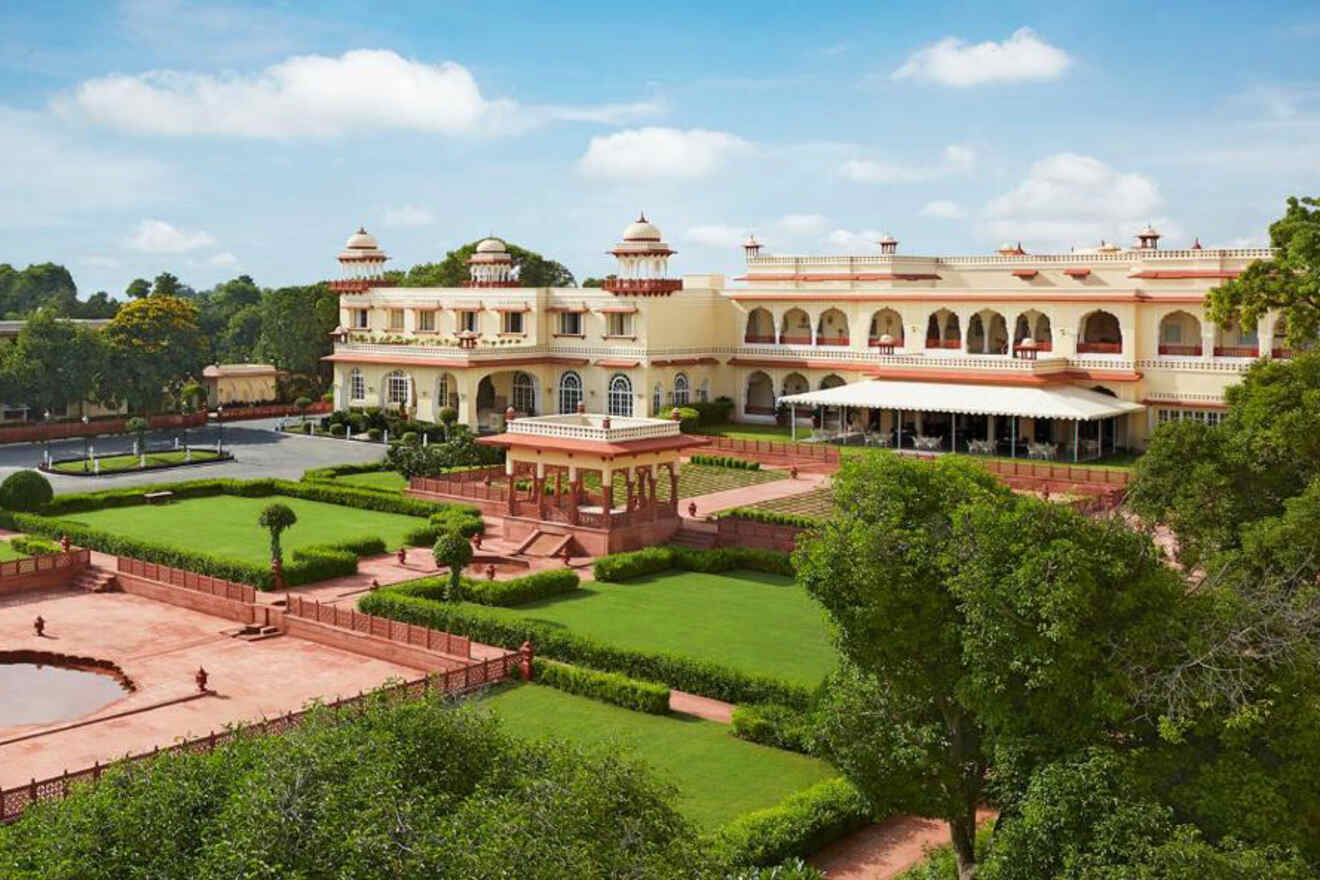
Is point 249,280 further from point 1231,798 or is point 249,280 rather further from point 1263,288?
point 1231,798

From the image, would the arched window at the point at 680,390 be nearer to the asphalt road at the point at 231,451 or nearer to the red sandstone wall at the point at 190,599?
the asphalt road at the point at 231,451

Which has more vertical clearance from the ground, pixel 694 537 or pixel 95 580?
pixel 694 537

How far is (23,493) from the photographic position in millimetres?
38438

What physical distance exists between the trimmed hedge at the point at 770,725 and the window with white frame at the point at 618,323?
37.4m

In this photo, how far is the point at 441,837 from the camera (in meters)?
11.1

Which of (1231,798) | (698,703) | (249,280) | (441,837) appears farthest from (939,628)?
(249,280)

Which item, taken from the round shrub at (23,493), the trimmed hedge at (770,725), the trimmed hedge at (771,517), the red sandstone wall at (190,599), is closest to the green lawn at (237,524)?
the round shrub at (23,493)

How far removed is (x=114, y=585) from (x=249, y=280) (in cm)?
9561

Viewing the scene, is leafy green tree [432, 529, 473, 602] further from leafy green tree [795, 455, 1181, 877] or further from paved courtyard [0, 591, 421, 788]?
leafy green tree [795, 455, 1181, 877]

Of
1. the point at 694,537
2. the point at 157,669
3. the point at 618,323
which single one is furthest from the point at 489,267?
the point at 157,669

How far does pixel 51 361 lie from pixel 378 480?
20.8 m

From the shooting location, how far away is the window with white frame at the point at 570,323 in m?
59.8

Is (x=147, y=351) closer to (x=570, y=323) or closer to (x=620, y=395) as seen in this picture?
(x=570, y=323)

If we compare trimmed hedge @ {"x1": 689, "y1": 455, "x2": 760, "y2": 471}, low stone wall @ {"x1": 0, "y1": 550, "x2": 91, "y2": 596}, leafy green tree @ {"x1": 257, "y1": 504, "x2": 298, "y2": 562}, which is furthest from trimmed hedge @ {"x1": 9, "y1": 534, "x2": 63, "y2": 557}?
trimmed hedge @ {"x1": 689, "y1": 455, "x2": 760, "y2": 471}
